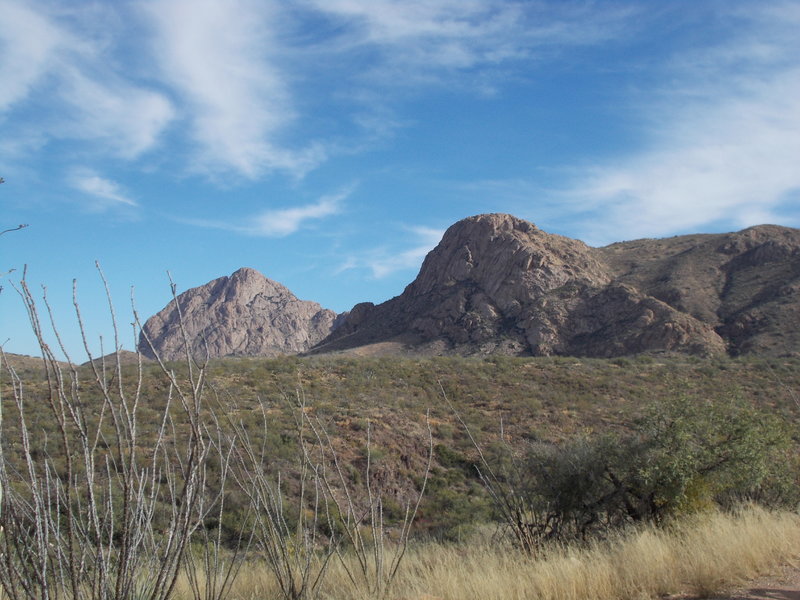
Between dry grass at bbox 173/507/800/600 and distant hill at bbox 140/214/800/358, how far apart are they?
46.9 metres

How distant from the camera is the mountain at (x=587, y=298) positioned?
6172 centimetres

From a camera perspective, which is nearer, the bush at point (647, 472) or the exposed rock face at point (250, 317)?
the bush at point (647, 472)

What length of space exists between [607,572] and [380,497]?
271cm

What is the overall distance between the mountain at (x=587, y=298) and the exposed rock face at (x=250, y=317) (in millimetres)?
55183

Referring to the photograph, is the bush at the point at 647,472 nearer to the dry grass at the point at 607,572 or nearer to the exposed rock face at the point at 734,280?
the dry grass at the point at 607,572

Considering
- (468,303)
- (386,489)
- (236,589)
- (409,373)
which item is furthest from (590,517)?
(468,303)

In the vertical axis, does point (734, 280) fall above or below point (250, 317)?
below

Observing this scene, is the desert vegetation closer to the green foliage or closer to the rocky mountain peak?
the green foliage

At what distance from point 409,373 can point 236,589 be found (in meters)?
25.2

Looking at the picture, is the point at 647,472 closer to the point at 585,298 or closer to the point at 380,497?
the point at 380,497

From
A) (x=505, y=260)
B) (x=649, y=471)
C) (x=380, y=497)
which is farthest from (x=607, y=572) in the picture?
(x=505, y=260)

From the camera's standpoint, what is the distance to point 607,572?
6.38 m

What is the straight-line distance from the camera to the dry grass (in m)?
5.98

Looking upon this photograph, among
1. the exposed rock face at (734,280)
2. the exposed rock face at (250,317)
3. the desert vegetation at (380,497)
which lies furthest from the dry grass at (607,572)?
the exposed rock face at (250,317)
